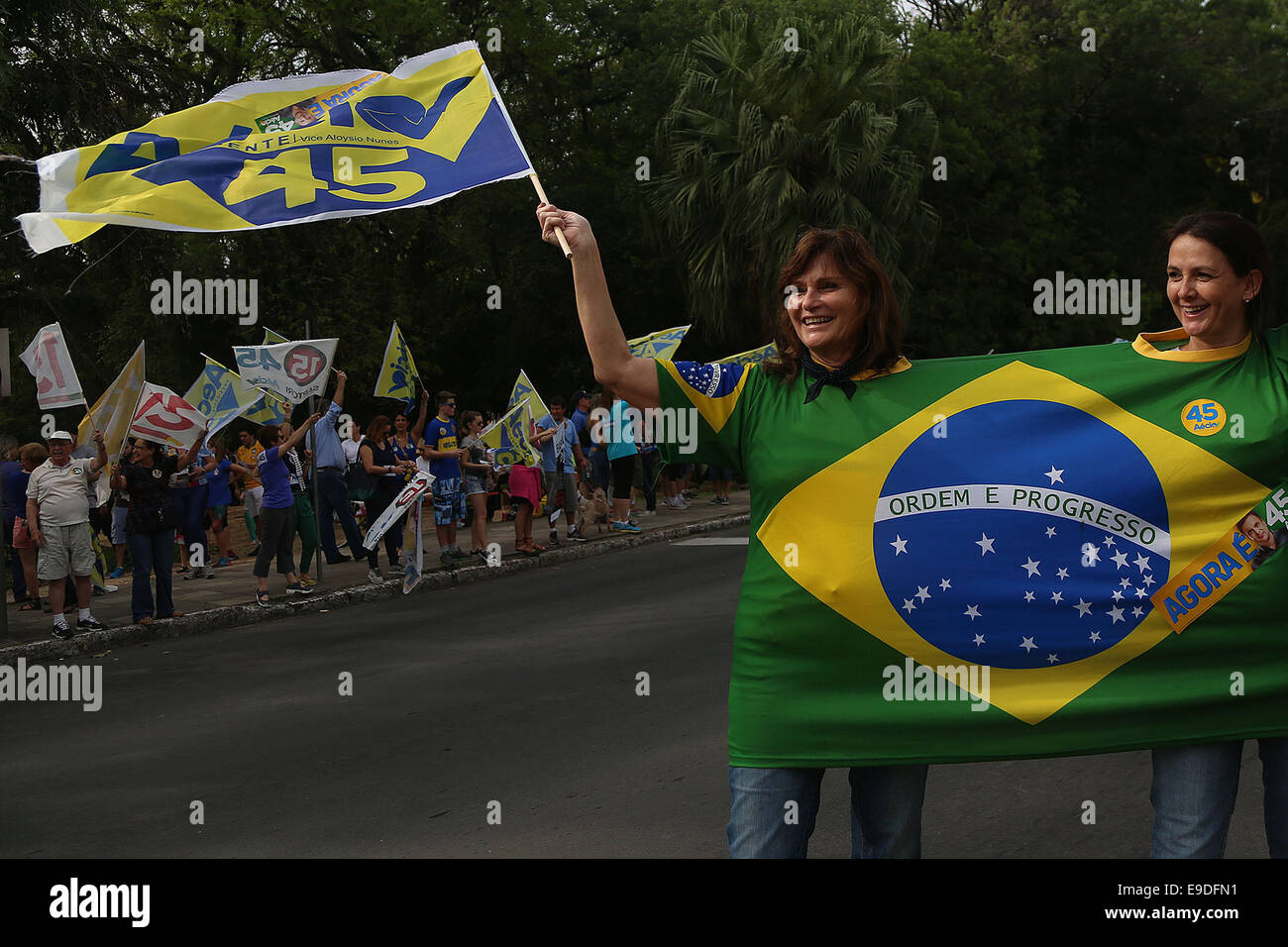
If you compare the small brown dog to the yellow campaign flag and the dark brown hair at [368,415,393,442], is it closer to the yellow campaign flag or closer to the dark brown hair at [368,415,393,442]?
the dark brown hair at [368,415,393,442]

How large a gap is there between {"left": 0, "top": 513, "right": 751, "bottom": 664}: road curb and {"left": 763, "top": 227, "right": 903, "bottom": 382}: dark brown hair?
32.2ft

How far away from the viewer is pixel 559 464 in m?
18.8

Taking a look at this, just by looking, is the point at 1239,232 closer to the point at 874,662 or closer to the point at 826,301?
the point at 826,301

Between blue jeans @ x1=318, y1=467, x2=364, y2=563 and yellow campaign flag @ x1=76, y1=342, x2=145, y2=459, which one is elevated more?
yellow campaign flag @ x1=76, y1=342, x2=145, y2=459

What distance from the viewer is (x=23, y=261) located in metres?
20.0

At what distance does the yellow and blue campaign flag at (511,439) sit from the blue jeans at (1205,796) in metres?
13.9

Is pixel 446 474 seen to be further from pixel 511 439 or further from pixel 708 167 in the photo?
pixel 708 167

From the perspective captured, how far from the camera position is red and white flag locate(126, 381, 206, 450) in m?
13.3

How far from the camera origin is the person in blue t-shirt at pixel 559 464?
1844cm

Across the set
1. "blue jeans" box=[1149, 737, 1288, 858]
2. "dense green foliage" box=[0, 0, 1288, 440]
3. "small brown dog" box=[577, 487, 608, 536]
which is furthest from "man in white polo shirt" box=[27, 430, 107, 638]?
"blue jeans" box=[1149, 737, 1288, 858]

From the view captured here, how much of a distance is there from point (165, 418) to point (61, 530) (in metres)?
1.86

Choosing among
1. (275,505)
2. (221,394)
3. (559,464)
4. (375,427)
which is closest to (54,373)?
(275,505)

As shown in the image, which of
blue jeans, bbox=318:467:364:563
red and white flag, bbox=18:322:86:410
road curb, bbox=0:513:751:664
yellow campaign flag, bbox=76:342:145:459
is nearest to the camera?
road curb, bbox=0:513:751:664

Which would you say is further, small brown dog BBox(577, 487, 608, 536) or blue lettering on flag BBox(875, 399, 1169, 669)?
small brown dog BBox(577, 487, 608, 536)
